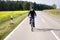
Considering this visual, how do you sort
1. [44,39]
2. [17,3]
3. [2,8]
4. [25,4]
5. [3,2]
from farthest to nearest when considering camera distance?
1. [25,4]
2. [17,3]
3. [3,2]
4. [2,8]
5. [44,39]

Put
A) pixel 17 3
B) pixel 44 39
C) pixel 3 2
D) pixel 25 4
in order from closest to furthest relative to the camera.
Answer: pixel 44 39 → pixel 3 2 → pixel 17 3 → pixel 25 4

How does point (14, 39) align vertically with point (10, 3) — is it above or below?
above

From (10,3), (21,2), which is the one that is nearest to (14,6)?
(10,3)

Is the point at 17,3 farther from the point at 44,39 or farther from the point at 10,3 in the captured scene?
the point at 44,39

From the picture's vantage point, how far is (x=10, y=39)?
1326 cm

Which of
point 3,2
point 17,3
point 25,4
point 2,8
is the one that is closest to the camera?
point 2,8

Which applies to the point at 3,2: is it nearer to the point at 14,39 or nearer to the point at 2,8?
the point at 2,8

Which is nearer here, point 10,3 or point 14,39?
point 14,39

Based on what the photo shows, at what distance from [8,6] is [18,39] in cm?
13324

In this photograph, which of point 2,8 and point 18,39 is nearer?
point 18,39

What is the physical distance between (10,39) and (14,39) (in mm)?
245

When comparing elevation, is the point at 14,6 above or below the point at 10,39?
below

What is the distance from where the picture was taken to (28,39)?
1309cm

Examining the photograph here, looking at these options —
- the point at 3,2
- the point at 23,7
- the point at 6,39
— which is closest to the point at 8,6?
the point at 3,2
